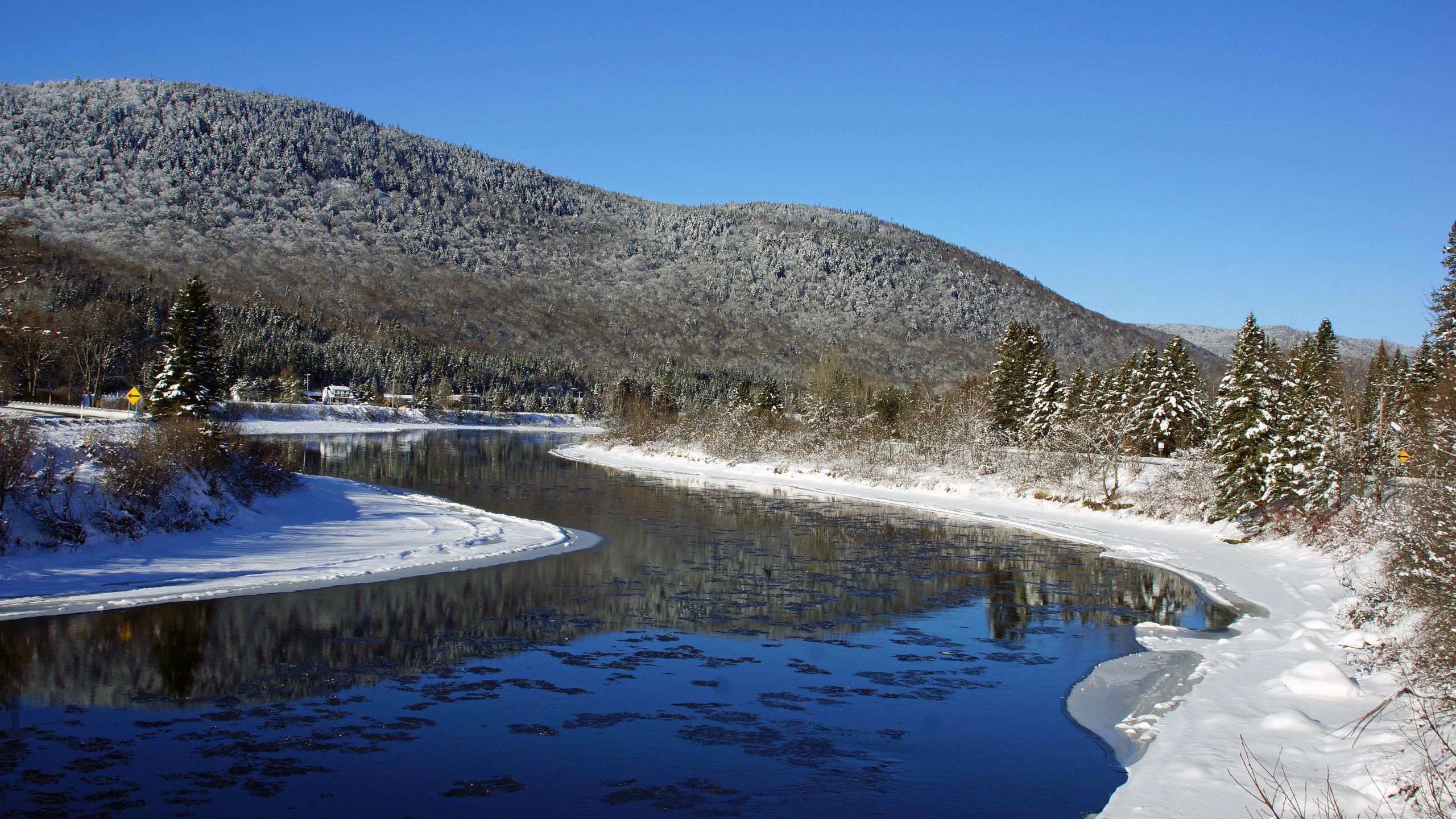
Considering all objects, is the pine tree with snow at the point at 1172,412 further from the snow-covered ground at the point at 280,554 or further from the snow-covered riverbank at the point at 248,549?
the snow-covered ground at the point at 280,554

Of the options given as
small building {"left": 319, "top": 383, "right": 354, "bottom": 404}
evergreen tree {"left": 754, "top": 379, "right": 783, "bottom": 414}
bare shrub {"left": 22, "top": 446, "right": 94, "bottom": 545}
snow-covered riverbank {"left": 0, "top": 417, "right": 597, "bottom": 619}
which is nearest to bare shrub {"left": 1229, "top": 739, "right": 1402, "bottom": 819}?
snow-covered riverbank {"left": 0, "top": 417, "right": 597, "bottom": 619}

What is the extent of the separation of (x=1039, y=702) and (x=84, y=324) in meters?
76.8

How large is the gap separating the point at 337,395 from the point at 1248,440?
5515 inches

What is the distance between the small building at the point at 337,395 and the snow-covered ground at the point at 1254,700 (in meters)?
136

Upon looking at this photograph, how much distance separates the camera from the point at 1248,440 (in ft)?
103

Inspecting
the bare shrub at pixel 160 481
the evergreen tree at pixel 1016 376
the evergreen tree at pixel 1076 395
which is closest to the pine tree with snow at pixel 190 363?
the bare shrub at pixel 160 481

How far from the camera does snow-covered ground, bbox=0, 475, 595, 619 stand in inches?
633

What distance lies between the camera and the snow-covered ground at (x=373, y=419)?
105 metres

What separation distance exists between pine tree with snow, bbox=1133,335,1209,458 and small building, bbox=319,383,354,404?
4790 inches

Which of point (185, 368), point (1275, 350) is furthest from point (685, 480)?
point (1275, 350)

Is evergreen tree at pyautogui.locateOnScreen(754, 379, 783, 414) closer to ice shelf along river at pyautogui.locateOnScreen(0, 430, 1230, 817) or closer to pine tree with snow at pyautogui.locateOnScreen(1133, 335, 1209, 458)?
pine tree with snow at pyautogui.locateOnScreen(1133, 335, 1209, 458)

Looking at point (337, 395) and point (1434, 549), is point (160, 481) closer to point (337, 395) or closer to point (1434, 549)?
point (1434, 549)

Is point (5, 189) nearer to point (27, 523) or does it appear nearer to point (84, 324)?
point (27, 523)

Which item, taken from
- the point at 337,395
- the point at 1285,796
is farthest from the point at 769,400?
the point at 337,395
